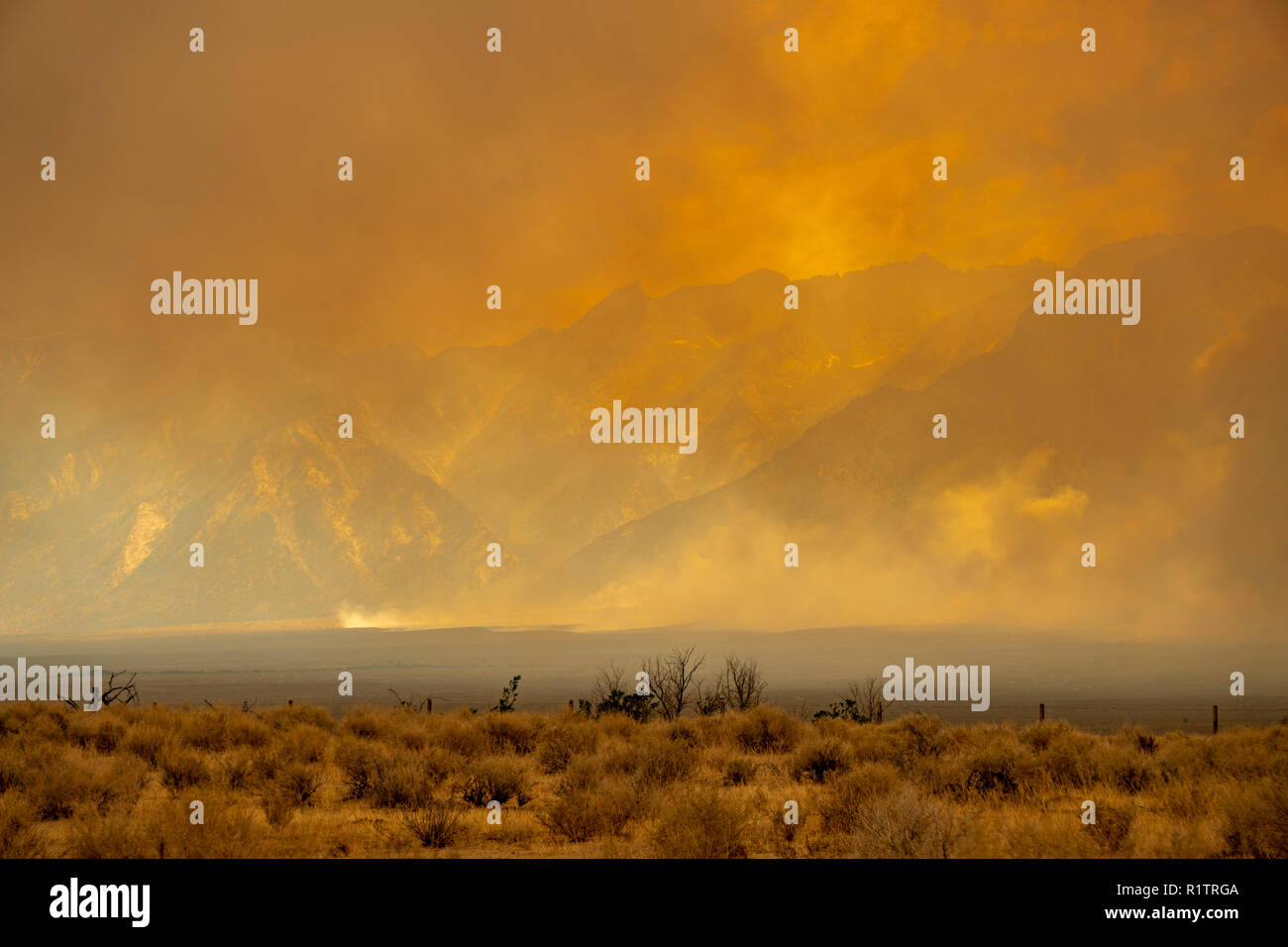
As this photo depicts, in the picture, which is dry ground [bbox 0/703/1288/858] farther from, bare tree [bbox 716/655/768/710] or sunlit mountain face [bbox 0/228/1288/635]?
sunlit mountain face [bbox 0/228/1288/635]

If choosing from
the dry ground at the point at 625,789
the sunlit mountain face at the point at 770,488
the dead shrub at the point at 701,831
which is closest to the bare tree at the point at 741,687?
the dry ground at the point at 625,789

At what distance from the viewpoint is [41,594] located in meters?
118

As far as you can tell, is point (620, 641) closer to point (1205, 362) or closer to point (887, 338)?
point (887, 338)

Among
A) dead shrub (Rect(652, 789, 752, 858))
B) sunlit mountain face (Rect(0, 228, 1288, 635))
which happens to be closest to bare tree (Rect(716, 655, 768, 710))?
dead shrub (Rect(652, 789, 752, 858))

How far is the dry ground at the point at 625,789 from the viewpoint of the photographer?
1137cm

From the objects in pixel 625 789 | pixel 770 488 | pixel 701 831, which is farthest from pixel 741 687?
pixel 770 488

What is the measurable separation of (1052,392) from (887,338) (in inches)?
904

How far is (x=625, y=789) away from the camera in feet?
47.8

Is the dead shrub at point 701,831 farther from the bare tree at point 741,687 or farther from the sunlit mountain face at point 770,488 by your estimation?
the sunlit mountain face at point 770,488

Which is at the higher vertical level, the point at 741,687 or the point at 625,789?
the point at 625,789

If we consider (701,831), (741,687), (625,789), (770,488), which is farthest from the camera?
(770,488)

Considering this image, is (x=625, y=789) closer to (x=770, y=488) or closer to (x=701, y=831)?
(x=701, y=831)

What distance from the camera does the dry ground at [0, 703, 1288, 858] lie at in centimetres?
1137
